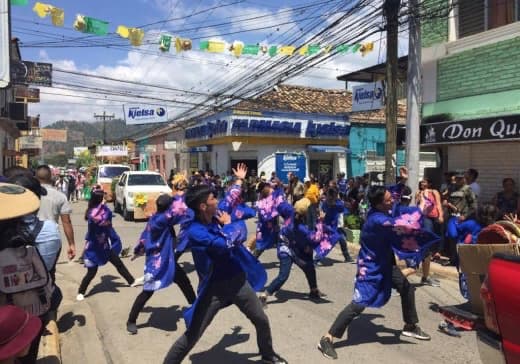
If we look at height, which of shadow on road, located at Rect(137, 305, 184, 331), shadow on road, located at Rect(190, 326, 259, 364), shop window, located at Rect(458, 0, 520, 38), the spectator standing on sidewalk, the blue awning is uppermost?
shop window, located at Rect(458, 0, 520, 38)

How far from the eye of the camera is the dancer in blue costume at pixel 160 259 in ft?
18.1

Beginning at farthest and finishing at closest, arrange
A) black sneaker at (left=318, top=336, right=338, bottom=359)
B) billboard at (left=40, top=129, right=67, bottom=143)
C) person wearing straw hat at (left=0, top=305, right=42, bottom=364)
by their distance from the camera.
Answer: billboard at (left=40, top=129, right=67, bottom=143) → black sneaker at (left=318, top=336, right=338, bottom=359) → person wearing straw hat at (left=0, top=305, right=42, bottom=364)

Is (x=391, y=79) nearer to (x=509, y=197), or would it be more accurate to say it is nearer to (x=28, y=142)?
(x=509, y=197)

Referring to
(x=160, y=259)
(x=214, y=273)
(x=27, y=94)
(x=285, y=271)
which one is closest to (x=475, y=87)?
(x=285, y=271)

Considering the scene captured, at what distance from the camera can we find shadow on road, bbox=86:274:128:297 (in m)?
7.57

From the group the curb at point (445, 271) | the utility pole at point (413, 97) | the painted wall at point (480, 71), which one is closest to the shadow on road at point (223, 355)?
the curb at point (445, 271)

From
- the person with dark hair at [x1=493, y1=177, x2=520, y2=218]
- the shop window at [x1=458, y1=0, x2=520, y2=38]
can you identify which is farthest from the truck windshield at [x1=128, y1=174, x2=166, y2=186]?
the person with dark hair at [x1=493, y1=177, x2=520, y2=218]

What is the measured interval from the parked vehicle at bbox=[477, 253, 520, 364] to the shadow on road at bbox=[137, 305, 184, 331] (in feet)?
12.7

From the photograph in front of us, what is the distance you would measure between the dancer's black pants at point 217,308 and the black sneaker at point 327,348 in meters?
0.83

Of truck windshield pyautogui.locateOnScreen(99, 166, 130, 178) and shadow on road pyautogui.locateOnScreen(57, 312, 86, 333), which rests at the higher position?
truck windshield pyautogui.locateOnScreen(99, 166, 130, 178)

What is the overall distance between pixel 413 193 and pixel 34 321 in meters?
9.07

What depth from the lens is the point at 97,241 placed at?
6.94m

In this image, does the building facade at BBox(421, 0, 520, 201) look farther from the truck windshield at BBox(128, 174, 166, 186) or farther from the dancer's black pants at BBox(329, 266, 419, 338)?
the truck windshield at BBox(128, 174, 166, 186)

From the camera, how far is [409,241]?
493 cm
